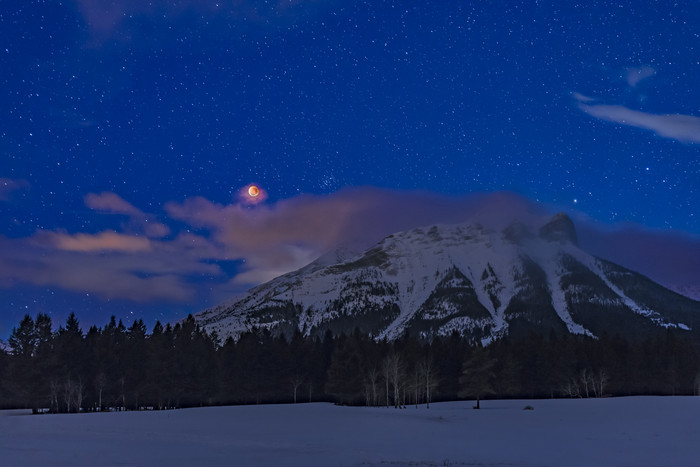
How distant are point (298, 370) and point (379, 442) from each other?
9415cm

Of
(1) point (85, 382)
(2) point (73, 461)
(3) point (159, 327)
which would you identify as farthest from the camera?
(3) point (159, 327)

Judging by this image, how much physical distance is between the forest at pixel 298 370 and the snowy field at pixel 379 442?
43.7 meters

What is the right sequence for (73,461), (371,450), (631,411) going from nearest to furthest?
1. (73,461)
2. (371,450)
3. (631,411)

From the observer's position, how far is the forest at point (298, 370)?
11262cm

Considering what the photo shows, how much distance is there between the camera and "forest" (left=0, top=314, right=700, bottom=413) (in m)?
113

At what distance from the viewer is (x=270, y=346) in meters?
140

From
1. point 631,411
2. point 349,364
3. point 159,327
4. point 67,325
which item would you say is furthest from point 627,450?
point 67,325

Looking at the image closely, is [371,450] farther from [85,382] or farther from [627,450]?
[85,382]

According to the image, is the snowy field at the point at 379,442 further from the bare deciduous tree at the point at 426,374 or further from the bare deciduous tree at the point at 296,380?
the bare deciduous tree at the point at 296,380

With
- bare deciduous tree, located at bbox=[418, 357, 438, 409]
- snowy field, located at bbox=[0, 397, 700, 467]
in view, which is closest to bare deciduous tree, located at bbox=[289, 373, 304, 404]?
bare deciduous tree, located at bbox=[418, 357, 438, 409]

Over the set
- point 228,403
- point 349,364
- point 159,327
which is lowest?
point 228,403

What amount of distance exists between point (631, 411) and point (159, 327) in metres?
101

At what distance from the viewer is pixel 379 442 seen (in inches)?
1880

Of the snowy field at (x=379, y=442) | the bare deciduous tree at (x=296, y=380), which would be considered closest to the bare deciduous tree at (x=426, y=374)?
the bare deciduous tree at (x=296, y=380)
